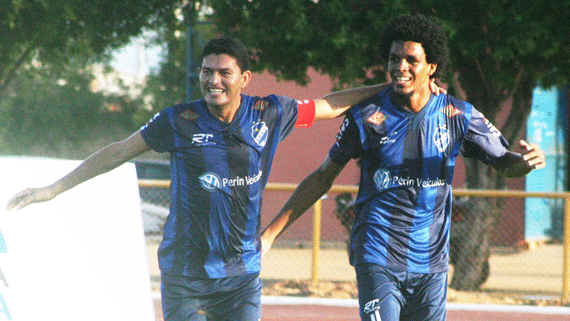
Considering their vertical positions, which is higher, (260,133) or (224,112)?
(224,112)

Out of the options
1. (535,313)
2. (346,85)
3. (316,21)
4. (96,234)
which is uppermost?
(316,21)

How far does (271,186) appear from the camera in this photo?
9383mm

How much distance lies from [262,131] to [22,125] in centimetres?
2273

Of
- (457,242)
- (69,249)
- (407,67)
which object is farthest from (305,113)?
(457,242)

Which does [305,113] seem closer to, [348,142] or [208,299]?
[348,142]

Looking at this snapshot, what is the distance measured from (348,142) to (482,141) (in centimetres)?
71

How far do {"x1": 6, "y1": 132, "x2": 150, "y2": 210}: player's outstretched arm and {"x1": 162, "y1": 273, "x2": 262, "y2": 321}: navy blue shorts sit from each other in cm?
63

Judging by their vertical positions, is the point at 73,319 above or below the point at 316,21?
below

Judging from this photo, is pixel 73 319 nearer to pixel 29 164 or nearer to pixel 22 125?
pixel 29 164

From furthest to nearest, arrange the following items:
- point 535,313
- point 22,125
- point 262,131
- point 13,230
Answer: point 22,125 → point 535,313 → point 262,131 → point 13,230

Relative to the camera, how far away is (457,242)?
9.76 m

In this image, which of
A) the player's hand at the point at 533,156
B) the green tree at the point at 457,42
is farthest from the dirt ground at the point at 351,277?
the player's hand at the point at 533,156

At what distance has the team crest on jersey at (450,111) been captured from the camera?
4.04 meters

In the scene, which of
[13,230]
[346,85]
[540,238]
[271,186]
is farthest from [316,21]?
[540,238]
